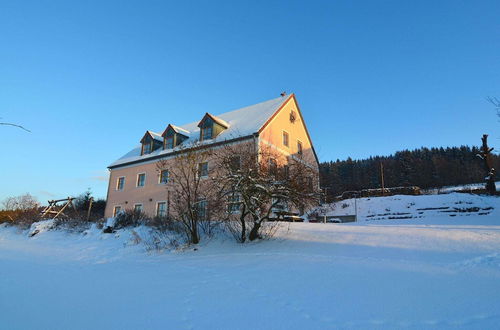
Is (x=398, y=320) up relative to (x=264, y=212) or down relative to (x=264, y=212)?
down

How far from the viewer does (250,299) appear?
4.85m

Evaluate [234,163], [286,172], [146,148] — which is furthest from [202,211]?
[146,148]

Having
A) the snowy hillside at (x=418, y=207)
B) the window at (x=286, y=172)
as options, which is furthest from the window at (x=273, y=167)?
the snowy hillside at (x=418, y=207)

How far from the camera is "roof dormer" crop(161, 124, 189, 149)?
24281 mm

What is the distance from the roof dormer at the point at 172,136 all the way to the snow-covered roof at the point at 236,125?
0.24 metres

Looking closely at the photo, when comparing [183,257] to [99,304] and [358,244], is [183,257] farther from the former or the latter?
[358,244]

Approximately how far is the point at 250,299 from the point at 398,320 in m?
2.25

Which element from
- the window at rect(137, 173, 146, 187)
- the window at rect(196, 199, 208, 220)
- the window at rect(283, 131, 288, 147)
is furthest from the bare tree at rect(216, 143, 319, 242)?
the window at rect(137, 173, 146, 187)

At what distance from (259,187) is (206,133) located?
1350cm

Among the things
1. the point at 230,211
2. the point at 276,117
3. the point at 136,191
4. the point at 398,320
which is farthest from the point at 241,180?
the point at 136,191

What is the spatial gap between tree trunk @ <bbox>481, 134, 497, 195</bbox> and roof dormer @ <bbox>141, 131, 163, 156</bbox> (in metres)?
27.3

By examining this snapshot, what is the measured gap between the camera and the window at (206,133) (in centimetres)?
2280

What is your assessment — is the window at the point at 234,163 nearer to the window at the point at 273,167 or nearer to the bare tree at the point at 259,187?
the bare tree at the point at 259,187

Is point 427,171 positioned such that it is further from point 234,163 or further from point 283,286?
point 283,286
